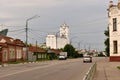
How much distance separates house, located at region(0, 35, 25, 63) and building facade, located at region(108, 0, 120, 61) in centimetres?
2214

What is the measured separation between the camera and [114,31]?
2756 inches

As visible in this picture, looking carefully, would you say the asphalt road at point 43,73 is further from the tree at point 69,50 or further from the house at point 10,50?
the tree at point 69,50

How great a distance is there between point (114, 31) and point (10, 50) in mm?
24748

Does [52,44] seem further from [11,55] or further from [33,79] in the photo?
[33,79]

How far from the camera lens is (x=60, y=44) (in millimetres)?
175625

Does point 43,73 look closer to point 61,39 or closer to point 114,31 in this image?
point 114,31

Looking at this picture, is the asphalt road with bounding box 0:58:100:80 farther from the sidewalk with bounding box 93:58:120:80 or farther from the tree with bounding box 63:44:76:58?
the tree with bounding box 63:44:76:58

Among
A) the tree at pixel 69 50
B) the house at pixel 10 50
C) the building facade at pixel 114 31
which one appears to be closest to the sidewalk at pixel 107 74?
the building facade at pixel 114 31

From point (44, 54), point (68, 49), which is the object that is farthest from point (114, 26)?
point (68, 49)

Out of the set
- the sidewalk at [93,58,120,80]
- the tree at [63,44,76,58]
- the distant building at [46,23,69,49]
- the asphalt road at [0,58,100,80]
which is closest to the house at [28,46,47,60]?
the tree at [63,44,76,58]

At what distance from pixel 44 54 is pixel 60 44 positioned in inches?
2001

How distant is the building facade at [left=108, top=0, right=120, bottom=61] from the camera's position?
68.9m

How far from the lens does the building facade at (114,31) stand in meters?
68.9

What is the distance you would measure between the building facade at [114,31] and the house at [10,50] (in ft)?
72.7
